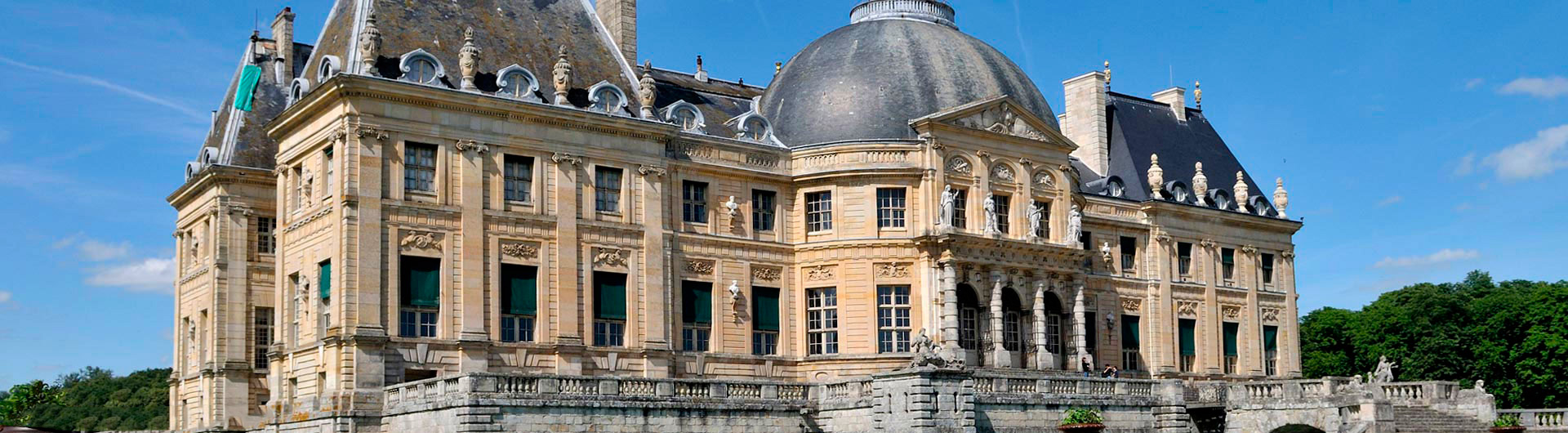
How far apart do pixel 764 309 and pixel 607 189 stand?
5.73 meters

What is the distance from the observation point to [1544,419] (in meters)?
45.9

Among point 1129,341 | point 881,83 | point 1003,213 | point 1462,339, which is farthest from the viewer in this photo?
point 1462,339

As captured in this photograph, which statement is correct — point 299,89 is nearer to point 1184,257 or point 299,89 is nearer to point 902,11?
point 902,11

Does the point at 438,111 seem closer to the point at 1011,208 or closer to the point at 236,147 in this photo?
the point at 236,147

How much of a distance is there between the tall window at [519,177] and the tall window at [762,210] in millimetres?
6945

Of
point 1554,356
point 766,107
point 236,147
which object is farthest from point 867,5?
point 1554,356

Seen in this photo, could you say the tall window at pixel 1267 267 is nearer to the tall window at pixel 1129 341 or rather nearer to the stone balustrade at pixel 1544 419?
the tall window at pixel 1129 341

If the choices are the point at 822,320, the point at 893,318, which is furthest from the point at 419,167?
the point at 893,318

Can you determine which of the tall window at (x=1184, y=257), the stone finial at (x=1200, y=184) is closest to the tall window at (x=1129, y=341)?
the tall window at (x=1184, y=257)

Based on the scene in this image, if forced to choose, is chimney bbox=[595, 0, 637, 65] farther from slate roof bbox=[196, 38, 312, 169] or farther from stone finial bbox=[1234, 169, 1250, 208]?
stone finial bbox=[1234, 169, 1250, 208]

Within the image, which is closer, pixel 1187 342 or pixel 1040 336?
pixel 1040 336

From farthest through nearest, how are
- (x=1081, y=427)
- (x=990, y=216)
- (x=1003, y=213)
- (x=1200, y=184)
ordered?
(x=1200, y=184) → (x=1003, y=213) → (x=990, y=216) → (x=1081, y=427)

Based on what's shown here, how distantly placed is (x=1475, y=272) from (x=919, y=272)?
179ft

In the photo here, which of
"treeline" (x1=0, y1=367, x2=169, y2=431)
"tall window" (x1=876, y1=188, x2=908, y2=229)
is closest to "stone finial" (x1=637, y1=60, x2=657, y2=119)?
"tall window" (x1=876, y1=188, x2=908, y2=229)
